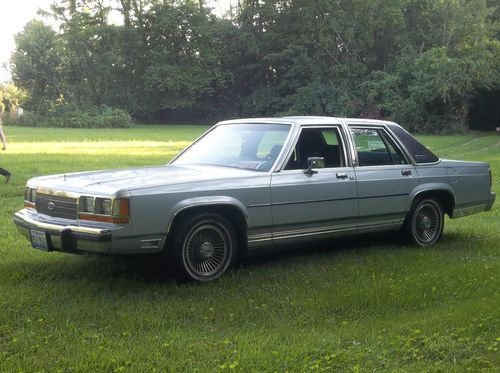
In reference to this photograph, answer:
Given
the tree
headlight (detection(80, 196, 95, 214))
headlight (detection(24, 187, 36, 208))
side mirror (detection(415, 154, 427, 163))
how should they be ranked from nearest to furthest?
1. headlight (detection(80, 196, 95, 214))
2. headlight (detection(24, 187, 36, 208))
3. side mirror (detection(415, 154, 427, 163))
4. the tree

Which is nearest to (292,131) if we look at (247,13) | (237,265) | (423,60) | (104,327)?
(237,265)

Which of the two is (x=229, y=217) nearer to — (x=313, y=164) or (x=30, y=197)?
(x=313, y=164)

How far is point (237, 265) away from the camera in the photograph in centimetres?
659

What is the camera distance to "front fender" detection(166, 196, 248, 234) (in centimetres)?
548

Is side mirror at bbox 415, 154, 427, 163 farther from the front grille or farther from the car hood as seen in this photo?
the front grille

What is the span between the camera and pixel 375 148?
24.2ft

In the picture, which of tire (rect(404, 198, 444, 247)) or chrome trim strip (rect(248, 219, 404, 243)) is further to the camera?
tire (rect(404, 198, 444, 247))

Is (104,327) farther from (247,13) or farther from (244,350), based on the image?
(247,13)

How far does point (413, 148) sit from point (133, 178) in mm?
3592

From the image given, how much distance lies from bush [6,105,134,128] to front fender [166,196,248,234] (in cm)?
4373

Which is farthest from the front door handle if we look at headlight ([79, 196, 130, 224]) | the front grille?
the front grille

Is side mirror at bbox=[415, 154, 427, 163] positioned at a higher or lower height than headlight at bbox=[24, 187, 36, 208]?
higher

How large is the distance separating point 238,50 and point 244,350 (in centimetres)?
5344

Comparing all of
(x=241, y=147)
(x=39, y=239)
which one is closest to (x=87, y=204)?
(x=39, y=239)
